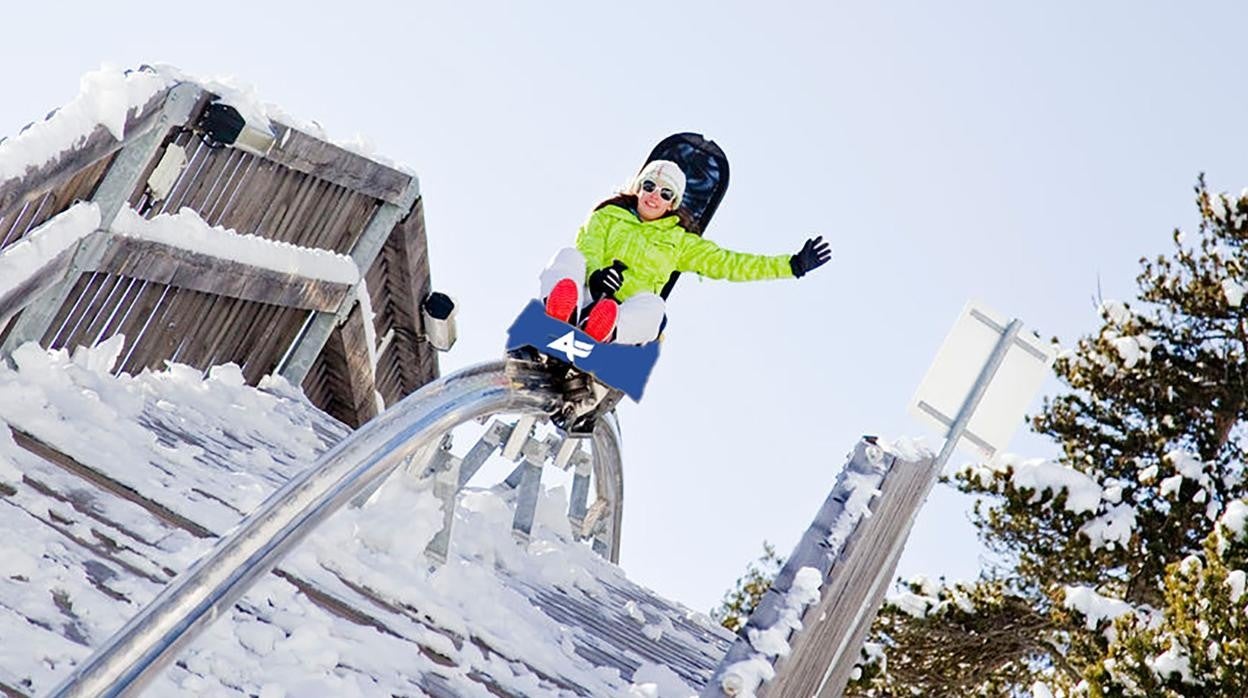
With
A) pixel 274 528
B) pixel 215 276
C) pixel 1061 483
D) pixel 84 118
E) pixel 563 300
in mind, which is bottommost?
pixel 274 528

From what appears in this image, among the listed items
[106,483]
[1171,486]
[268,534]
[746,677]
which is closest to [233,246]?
[106,483]

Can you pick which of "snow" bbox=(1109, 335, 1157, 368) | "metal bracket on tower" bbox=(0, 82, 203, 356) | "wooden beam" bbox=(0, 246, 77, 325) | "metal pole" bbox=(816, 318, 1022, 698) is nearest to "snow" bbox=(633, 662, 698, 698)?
"metal pole" bbox=(816, 318, 1022, 698)

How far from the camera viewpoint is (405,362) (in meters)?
13.1

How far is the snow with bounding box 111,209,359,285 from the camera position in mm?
7379

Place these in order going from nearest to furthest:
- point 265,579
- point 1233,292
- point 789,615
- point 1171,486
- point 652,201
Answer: point 789,615
point 265,579
point 652,201
point 1171,486
point 1233,292

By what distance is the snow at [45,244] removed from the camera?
6250mm

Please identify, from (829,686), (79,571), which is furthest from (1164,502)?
(79,571)

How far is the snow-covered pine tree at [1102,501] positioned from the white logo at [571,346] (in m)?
8.88

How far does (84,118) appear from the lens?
639cm

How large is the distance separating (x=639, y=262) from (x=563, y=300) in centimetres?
70

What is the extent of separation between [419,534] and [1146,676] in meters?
7.07

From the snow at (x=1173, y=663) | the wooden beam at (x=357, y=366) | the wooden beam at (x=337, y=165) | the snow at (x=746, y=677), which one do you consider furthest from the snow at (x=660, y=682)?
the snow at (x=1173, y=663)

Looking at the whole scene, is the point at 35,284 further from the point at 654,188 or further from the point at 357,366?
the point at 357,366

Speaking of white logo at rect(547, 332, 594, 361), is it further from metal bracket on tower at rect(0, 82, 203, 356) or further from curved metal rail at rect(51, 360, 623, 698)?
metal bracket on tower at rect(0, 82, 203, 356)
